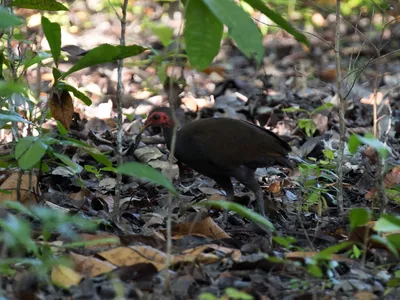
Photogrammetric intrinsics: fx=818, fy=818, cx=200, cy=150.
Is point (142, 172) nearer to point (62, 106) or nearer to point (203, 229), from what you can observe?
point (203, 229)

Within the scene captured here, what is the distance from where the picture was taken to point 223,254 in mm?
3891

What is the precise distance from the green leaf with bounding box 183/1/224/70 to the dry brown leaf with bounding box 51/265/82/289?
105 cm

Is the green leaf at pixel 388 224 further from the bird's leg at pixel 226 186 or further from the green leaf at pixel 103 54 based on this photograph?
the bird's leg at pixel 226 186

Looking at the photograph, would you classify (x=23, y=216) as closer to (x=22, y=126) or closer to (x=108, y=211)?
(x=108, y=211)

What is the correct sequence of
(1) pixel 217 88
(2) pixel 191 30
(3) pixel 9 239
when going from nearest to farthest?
(3) pixel 9 239
(2) pixel 191 30
(1) pixel 217 88

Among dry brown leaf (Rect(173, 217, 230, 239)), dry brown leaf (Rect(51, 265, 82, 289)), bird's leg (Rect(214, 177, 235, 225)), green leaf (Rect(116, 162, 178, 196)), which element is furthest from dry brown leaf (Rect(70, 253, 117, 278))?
bird's leg (Rect(214, 177, 235, 225))

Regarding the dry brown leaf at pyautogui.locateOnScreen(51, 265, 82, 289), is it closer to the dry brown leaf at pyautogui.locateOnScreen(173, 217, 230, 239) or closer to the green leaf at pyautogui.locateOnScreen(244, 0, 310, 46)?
the dry brown leaf at pyautogui.locateOnScreen(173, 217, 230, 239)

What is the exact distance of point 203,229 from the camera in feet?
14.5

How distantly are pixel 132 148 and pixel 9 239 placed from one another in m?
3.17

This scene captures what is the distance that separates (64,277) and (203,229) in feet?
3.73

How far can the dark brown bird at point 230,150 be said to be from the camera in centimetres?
534

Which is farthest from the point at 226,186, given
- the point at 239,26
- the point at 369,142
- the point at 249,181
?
the point at 239,26

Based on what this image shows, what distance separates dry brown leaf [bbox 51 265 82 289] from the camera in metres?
3.42

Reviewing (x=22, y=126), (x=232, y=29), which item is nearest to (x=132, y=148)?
(x=22, y=126)
